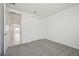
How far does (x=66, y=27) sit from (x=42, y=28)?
2.14 m

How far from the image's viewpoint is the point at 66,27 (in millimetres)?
4770

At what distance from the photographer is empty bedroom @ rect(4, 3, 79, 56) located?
13.1ft

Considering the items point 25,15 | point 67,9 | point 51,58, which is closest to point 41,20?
point 25,15

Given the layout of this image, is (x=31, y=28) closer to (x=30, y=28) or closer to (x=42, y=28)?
(x=30, y=28)

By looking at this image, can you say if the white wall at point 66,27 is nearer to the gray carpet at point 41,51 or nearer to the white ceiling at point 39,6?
the white ceiling at point 39,6

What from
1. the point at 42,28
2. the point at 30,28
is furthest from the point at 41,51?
the point at 42,28

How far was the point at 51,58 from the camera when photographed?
1291 millimetres

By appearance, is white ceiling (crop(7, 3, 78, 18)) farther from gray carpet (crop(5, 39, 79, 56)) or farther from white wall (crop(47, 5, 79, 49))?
gray carpet (crop(5, 39, 79, 56))

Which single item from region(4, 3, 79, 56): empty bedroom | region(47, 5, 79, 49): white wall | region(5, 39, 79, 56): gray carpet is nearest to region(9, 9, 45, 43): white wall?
region(4, 3, 79, 56): empty bedroom

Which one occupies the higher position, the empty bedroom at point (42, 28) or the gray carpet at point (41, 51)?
the empty bedroom at point (42, 28)

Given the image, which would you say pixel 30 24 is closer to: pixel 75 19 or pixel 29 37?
pixel 29 37

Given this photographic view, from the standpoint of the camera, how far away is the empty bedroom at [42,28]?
13.1ft

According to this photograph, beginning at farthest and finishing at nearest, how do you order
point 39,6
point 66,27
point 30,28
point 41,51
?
point 30,28, point 66,27, point 39,6, point 41,51

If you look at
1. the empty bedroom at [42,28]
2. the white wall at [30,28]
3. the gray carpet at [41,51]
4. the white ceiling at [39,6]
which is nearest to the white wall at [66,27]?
the empty bedroom at [42,28]
